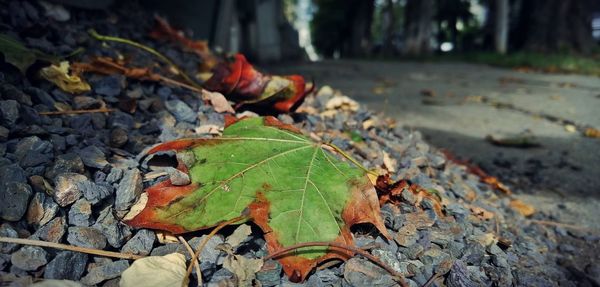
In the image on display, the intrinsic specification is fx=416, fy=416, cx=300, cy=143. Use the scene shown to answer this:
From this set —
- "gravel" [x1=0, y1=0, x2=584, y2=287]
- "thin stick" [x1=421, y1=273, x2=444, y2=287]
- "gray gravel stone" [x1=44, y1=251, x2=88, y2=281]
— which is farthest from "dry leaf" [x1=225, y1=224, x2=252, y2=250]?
"thin stick" [x1=421, y1=273, x2=444, y2=287]

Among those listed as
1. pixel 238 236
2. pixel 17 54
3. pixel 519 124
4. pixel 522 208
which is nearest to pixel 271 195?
pixel 238 236

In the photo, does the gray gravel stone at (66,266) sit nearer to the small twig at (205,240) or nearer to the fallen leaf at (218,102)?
the small twig at (205,240)

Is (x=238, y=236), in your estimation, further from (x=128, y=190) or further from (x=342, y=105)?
(x=342, y=105)

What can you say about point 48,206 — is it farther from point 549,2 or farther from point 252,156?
point 549,2

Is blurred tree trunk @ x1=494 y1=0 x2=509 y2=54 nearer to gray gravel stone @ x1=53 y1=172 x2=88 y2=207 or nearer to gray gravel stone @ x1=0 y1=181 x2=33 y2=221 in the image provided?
gray gravel stone @ x1=53 y1=172 x2=88 y2=207

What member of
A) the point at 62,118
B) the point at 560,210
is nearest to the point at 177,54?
the point at 62,118

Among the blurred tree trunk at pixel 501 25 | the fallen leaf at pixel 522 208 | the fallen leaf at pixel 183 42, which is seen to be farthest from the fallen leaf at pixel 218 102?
the blurred tree trunk at pixel 501 25
